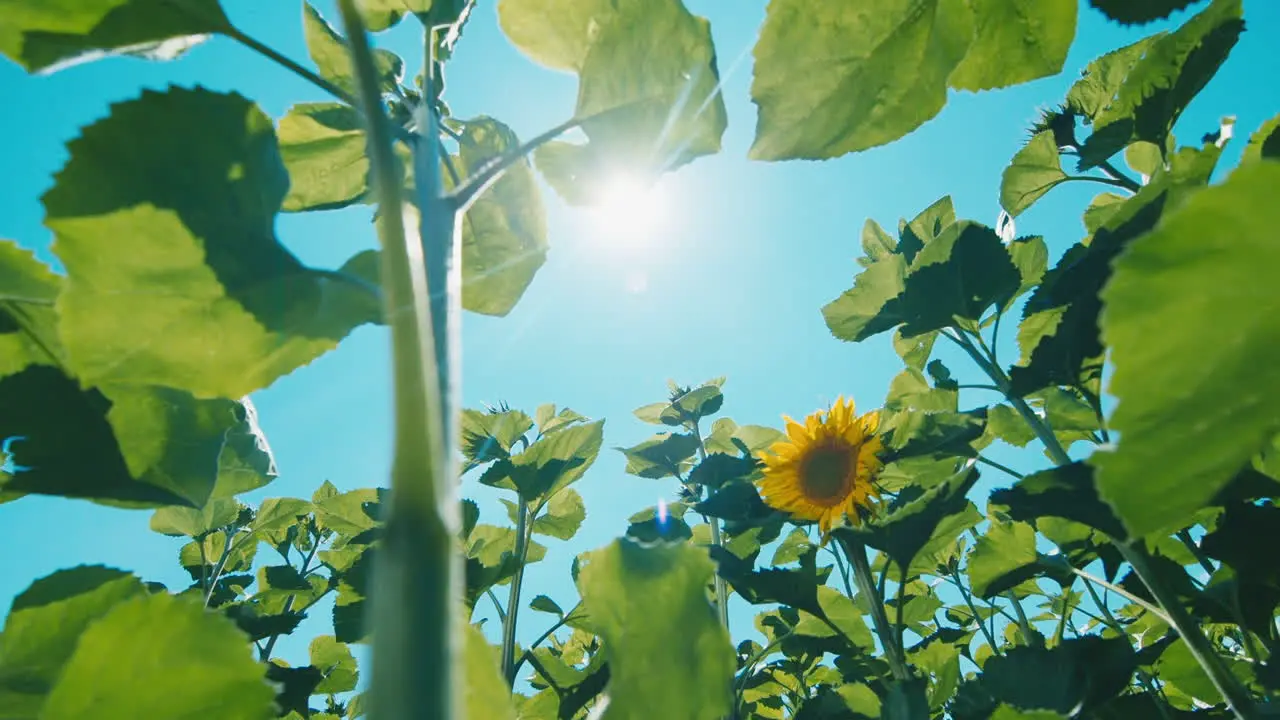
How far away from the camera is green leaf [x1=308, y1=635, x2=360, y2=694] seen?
4.00 metres

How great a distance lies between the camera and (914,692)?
1.59 meters

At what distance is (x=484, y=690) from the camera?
18.2 inches

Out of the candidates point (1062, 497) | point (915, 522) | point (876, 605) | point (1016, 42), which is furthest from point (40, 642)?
point (876, 605)

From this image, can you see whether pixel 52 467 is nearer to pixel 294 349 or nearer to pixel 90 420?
pixel 90 420

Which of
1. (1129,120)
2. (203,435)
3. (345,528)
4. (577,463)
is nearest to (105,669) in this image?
(203,435)

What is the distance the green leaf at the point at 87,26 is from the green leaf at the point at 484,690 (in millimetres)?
504

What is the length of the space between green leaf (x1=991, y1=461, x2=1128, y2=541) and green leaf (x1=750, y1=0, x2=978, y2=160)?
0.97 meters

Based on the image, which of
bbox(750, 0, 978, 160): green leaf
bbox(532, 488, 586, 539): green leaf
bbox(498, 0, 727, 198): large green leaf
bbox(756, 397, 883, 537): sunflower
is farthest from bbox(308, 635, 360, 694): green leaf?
bbox(750, 0, 978, 160): green leaf

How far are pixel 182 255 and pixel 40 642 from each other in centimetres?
42

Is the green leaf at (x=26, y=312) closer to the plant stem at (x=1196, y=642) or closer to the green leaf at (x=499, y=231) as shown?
the green leaf at (x=499, y=231)

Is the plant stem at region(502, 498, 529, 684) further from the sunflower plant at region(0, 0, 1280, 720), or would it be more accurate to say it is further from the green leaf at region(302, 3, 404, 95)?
the green leaf at region(302, 3, 404, 95)

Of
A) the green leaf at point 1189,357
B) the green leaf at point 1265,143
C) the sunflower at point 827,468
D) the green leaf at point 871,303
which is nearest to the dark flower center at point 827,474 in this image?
the sunflower at point 827,468

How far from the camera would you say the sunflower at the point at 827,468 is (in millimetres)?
2529

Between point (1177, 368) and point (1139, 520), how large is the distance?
84 mm
